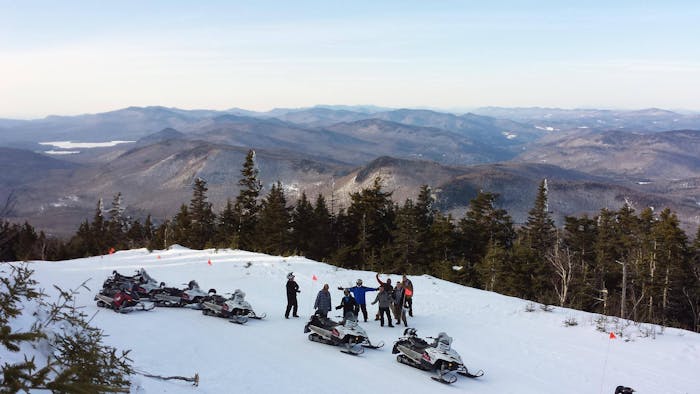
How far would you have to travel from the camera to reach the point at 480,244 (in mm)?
48844

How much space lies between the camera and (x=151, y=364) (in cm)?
1078

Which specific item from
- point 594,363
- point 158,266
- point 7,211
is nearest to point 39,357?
point 7,211

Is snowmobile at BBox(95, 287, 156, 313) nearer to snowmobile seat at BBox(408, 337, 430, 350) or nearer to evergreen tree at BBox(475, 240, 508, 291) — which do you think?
snowmobile seat at BBox(408, 337, 430, 350)

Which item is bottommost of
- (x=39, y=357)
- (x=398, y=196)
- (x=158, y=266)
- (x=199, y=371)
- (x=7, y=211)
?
(x=398, y=196)

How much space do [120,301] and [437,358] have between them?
10387mm

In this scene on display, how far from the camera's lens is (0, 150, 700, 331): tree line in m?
39.6

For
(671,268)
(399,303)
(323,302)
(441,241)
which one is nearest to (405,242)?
(441,241)

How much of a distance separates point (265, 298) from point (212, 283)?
4.02 m

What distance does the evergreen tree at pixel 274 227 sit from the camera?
45.8 metres

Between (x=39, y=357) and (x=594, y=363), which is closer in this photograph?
(x=39, y=357)

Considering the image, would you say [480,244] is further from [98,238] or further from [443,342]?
[98,238]

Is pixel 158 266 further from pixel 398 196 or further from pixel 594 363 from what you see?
pixel 398 196

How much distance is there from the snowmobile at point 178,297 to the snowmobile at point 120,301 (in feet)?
2.98

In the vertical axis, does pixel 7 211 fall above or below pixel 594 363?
above
